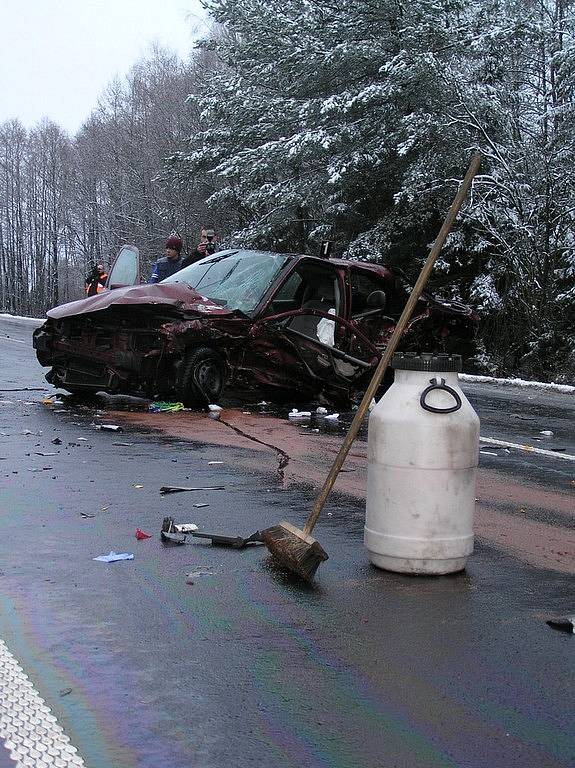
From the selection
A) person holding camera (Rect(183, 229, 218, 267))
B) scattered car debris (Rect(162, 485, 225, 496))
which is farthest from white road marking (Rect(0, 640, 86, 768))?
person holding camera (Rect(183, 229, 218, 267))

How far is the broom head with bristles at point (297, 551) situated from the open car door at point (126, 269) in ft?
25.6

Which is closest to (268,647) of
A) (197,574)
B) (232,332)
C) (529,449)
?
(197,574)

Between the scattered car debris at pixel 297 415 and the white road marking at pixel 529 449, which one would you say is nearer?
the white road marking at pixel 529 449

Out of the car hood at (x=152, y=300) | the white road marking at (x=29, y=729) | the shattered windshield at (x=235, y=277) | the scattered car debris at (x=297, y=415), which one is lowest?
the scattered car debris at (x=297, y=415)

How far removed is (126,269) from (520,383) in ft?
24.7

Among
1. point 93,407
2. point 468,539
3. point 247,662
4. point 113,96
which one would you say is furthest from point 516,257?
point 113,96

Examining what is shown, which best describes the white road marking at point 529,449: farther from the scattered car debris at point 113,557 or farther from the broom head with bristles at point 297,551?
the scattered car debris at point 113,557

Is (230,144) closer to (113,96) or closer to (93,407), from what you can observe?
(93,407)

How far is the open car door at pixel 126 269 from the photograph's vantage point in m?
11.5

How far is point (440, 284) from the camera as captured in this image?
816 inches

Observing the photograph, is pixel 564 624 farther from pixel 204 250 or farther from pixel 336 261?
pixel 204 250

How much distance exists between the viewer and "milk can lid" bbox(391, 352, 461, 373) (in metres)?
4.07

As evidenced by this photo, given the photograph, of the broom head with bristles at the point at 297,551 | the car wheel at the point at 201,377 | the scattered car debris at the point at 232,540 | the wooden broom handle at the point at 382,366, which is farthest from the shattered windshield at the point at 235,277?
the broom head with bristles at the point at 297,551

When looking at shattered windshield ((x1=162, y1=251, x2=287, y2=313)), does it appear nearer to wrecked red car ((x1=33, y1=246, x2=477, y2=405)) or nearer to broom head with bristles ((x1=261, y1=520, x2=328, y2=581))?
wrecked red car ((x1=33, y1=246, x2=477, y2=405))
